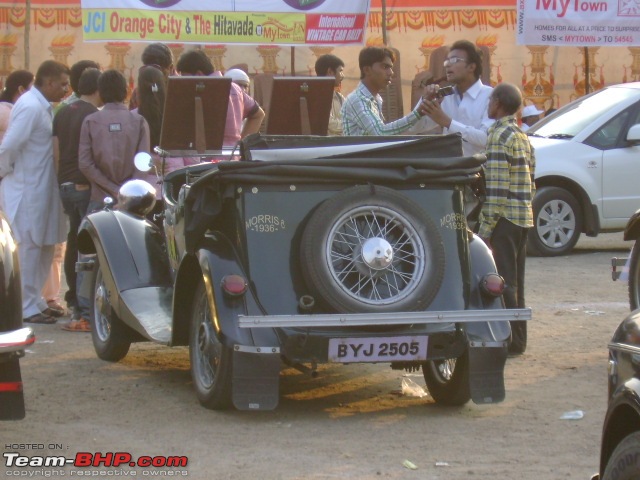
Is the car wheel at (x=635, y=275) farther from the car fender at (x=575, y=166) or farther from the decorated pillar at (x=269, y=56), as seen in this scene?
the decorated pillar at (x=269, y=56)

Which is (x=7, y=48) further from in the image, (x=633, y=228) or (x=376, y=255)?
(x=376, y=255)

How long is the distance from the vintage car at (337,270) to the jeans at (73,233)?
8.31 ft

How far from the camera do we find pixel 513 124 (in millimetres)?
8484

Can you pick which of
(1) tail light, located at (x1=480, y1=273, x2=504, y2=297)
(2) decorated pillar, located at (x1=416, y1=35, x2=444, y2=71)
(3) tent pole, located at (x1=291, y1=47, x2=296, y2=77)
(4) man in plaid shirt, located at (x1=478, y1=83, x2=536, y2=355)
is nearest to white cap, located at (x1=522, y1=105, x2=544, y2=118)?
(2) decorated pillar, located at (x1=416, y1=35, x2=444, y2=71)

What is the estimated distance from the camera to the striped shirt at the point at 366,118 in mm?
8688

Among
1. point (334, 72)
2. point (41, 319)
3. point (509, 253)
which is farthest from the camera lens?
point (334, 72)

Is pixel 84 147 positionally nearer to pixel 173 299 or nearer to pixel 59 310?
pixel 59 310

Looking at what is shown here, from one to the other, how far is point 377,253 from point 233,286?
2.52 feet

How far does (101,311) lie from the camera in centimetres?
872

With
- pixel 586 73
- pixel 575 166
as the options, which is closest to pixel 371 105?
pixel 575 166

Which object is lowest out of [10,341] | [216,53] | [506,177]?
[10,341]

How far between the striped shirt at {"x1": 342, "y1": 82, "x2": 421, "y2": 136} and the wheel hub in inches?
79.9

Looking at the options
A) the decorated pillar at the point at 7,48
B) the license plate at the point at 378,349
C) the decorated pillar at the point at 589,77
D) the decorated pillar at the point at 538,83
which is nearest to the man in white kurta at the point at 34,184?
the license plate at the point at 378,349

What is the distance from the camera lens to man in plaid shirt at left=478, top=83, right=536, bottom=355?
332 inches
